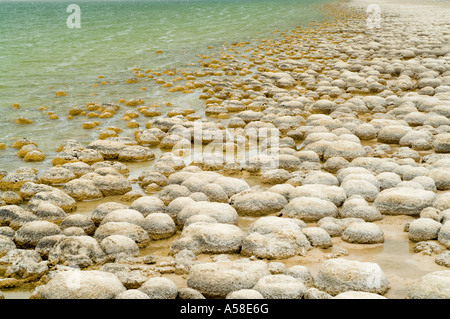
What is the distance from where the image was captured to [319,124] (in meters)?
8.51

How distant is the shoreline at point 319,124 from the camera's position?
15.4 ft

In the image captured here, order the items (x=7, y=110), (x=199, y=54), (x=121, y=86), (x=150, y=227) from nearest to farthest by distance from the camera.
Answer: (x=150, y=227)
(x=7, y=110)
(x=121, y=86)
(x=199, y=54)

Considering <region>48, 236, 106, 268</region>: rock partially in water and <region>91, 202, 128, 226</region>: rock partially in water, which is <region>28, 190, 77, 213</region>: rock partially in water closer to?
<region>91, 202, 128, 226</region>: rock partially in water

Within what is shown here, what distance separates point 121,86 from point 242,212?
872cm

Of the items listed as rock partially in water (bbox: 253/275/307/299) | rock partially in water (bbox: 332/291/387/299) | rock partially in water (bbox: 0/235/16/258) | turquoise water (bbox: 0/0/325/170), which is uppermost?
turquoise water (bbox: 0/0/325/170)

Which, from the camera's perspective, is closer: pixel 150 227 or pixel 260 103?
pixel 150 227

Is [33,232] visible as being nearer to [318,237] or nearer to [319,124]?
[318,237]

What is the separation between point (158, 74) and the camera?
15.0 metres

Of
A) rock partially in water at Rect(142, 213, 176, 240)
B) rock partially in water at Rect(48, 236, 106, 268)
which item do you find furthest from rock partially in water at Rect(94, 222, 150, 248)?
rock partially in water at Rect(48, 236, 106, 268)

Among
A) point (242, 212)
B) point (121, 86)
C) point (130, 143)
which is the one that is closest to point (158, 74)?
point (121, 86)

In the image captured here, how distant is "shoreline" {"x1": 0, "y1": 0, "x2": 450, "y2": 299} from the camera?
4684mm

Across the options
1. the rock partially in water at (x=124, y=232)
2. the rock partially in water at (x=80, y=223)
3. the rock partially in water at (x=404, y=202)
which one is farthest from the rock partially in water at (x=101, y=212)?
the rock partially in water at (x=404, y=202)

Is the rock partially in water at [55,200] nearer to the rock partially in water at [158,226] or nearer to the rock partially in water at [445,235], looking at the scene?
the rock partially in water at [158,226]

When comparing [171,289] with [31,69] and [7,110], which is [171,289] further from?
[31,69]
